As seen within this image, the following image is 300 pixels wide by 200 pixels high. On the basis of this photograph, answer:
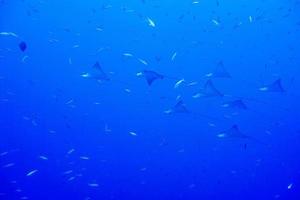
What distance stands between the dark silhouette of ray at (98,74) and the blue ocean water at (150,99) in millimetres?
12

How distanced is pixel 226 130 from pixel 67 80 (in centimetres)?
190

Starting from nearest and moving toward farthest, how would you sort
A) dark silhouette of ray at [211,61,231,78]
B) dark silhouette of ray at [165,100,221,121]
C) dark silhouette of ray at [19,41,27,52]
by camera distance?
dark silhouette of ray at [19,41,27,52], dark silhouette of ray at [211,61,231,78], dark silhouette of ray at [165,100,221,121]

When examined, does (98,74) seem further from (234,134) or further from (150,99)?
(234,134)

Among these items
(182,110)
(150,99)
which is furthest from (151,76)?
(182,110)

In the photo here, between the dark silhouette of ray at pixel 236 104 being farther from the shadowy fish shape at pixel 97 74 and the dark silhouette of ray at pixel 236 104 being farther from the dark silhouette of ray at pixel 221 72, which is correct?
the shadowy fish shape at pixel 97 74

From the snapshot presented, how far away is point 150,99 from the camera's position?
13.8 feet

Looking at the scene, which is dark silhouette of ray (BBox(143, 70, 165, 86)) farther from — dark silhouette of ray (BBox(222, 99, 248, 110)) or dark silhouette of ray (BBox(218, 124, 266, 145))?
dark silhouette of ray (BBox(218, 124, 266, 145))

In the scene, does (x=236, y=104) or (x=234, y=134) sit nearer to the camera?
(x=236, y=104)

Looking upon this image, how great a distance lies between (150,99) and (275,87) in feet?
4.60

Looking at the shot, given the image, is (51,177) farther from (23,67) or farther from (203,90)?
(203,90)

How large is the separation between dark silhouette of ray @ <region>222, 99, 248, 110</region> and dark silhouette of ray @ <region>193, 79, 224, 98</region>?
4.9 inches

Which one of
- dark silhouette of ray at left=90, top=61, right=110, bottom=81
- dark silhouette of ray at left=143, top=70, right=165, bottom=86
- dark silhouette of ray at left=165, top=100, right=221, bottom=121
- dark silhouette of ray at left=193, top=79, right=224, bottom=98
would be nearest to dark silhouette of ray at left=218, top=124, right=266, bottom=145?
dark silhouette of ray at left=165, top=100, right=221, bottom=121

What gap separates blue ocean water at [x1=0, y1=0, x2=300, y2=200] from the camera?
402 centimetres

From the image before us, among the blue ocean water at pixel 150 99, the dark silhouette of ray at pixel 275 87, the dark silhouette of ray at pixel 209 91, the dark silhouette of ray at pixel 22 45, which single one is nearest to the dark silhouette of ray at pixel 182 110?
the blue ocean water at pixel 150 99
